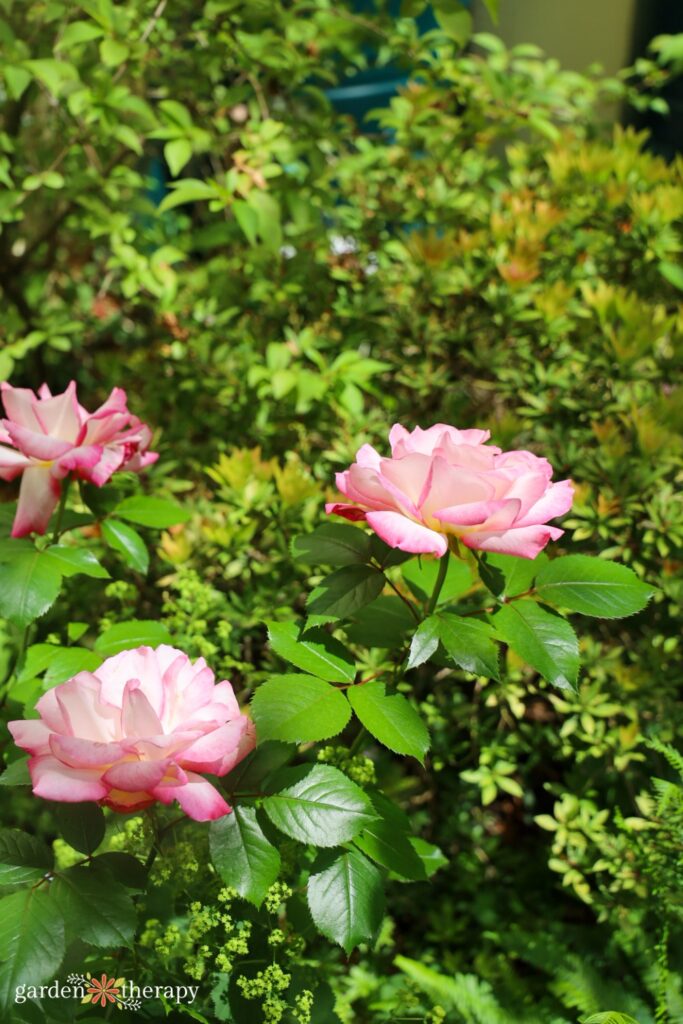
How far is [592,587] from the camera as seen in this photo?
1.24 meters

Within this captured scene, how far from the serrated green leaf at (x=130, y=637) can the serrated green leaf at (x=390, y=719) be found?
1.52 ft

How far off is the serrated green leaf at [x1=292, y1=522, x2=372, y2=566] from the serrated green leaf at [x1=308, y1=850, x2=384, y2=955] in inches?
16.9

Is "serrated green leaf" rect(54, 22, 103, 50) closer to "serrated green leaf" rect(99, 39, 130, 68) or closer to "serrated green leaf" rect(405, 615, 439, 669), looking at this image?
"serrated green leaf" rect(99, 39, 130, 68)

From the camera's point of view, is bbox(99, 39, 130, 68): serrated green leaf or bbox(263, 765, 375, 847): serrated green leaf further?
bbox(99, 39, 130, 68): serrated green leaf

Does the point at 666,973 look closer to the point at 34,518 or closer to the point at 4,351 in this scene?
the point at 34,518

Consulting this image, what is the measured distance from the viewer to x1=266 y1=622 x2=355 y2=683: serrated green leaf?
4.09 ft

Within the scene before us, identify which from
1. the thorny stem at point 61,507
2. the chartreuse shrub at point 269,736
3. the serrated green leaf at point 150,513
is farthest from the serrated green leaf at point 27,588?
the serrated green leaf at point 150,513

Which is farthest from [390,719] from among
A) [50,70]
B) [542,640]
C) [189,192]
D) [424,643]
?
[50,70]

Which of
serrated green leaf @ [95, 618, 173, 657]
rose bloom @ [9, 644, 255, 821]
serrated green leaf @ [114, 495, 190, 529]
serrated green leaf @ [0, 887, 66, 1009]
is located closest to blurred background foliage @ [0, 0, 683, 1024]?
serrated green leaf @ [95, 618, 173, 657]

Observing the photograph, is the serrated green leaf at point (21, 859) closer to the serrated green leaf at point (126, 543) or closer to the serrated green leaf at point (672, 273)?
the serrated green leaf at point (126, 543)

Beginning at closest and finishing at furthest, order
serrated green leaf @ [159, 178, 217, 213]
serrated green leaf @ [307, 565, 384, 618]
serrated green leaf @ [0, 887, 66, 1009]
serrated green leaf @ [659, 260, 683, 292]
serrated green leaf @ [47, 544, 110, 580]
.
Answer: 1. serrated green leaf @ [0, 887, 66, 1009]
2. serrated green leaf @ [307, 565, 384, 618]
3. serrated green leaf @ [47, 544, 110, 580]
4. serrated green leaf @ [159, 178, 217, 213]
5. serrated green leaf @ [659, 260, 683, 292]

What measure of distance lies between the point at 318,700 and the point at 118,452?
1.82 feet

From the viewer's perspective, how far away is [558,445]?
2285 mm

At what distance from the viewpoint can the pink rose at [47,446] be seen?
4.37 ft
